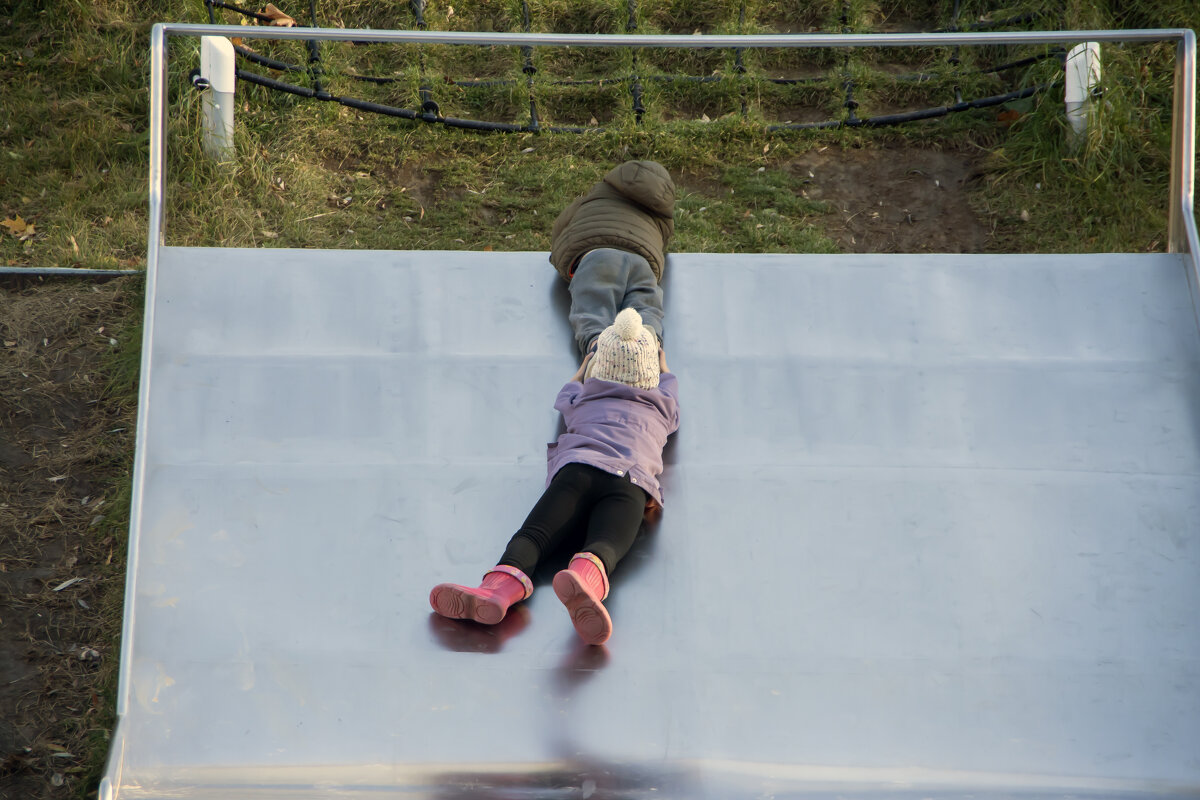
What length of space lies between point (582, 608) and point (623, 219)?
1.48m

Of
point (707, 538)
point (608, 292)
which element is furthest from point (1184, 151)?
point (707, 538)

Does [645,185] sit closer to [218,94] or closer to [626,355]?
[626,355]

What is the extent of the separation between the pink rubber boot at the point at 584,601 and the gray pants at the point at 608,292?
34.0 inches

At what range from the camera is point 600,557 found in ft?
8.87

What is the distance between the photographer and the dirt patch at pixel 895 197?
4793 millimetres

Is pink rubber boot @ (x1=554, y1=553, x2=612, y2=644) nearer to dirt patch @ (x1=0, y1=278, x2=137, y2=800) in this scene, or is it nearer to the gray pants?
the gray pants

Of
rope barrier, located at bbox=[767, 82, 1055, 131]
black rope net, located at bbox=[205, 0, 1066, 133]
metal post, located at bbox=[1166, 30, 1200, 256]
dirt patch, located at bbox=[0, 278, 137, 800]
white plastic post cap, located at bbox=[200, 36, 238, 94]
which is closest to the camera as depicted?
dirt patch, located at bbox=[0, 278, 137, 800]

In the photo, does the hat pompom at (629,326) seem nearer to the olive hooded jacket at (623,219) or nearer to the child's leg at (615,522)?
the child's leg at (615,522)

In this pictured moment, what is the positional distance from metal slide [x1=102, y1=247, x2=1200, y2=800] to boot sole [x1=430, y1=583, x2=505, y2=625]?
0.17 feet

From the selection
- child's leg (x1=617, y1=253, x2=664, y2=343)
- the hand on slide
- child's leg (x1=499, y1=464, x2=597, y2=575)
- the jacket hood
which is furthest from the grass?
child's leg (x1=499, y1=464, x2=597, y2=575)

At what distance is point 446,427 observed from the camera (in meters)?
3.12

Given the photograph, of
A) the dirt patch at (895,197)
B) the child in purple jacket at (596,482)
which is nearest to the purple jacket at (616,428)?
the child in purple jacket at (596,482)

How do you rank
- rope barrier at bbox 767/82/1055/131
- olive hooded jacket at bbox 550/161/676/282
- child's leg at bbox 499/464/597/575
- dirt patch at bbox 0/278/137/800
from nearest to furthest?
1. child's leg at bbox 499/464/597/575
2. dirt patch at bbox 0/278/137/800
3. olive hooded jacket at bbox 550/161/676/282
4. rope barrier at bbox 767/82/1055/131

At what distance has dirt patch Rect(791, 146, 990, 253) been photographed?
479 cm
